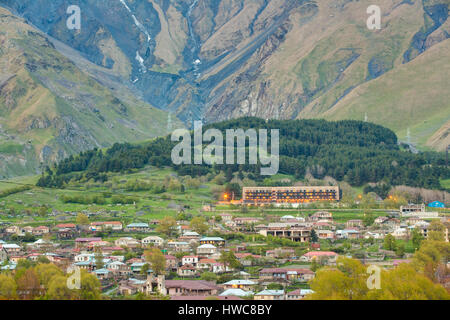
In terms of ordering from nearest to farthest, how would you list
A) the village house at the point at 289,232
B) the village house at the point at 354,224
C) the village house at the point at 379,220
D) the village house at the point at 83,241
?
the village house at the point at 83,241 < the village house at the point at 289,232 < the village house at the point at 354,224 < the village house at the point at 379,220

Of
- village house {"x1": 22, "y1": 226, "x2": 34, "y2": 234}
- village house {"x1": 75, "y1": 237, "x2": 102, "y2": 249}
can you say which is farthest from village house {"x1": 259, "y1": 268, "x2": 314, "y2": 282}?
village house {"x1": 22, "y1": 226, "x2": 34, "y2": 234}

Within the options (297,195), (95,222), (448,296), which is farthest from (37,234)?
(448,296)

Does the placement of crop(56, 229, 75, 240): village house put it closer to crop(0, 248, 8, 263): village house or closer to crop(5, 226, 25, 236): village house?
crop(5, 226, 25, 236): village house

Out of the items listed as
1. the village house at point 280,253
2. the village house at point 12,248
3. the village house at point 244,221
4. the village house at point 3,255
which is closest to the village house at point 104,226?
the village house at point 244,221

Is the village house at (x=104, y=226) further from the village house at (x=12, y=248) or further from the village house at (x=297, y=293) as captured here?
the village house at (x=297, y=293)

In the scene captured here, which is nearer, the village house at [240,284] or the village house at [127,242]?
the village house at [240,284]
